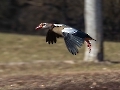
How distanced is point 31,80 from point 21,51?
17.5ft

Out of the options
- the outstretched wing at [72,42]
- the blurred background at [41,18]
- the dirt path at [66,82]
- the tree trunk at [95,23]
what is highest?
the blurred background at [41,18]

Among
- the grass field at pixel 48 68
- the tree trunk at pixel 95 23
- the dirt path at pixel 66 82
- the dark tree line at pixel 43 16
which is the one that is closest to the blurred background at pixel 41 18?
the dark tree line at pixel 43 16

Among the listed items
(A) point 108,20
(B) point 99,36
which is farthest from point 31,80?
(A) point 108,20

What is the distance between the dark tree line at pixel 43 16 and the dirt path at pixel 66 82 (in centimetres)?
Result: 1087

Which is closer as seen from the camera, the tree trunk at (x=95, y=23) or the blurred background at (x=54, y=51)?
the blurred background at (x=54, y=51)

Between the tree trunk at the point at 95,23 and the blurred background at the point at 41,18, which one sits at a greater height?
the blurred background at the point at 41,18

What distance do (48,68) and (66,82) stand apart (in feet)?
10.3

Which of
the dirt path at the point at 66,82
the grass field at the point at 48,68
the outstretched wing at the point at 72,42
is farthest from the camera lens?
the grass field at the point at 48,68

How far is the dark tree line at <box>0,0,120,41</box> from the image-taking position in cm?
2012

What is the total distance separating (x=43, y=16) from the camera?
21031mm

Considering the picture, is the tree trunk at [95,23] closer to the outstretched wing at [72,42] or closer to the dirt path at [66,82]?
the dirt path at [66,82]

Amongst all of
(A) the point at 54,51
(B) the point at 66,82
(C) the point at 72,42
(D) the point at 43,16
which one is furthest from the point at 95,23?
(D) the point at 43,16

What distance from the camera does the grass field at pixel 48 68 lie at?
834 cm

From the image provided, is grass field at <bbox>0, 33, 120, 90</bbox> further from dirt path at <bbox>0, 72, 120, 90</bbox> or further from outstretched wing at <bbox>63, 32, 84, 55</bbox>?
outstretched wing at <bbox>63, 32, 84, 55</bbox>
